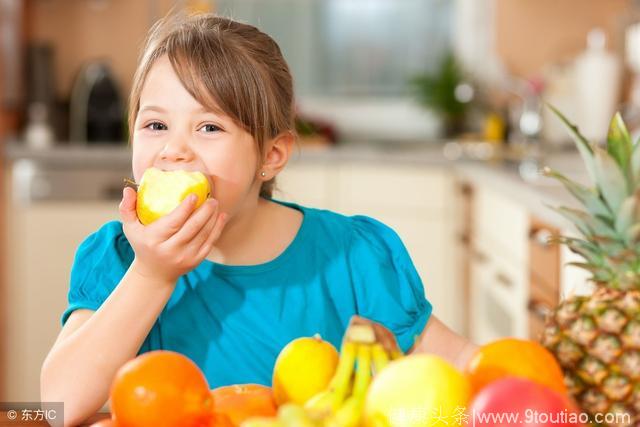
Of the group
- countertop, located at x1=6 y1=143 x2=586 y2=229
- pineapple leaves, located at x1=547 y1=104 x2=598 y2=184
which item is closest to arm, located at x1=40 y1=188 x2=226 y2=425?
pineapple leaves, located at x1=547 y1=104 x2=598 y2=184

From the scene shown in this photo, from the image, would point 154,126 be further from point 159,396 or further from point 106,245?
point 159,396

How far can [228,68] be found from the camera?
1.17 meters

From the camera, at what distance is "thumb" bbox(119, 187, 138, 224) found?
0.95m

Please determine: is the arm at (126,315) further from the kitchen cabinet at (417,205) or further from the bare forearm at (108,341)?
the kitchen cabinet at (417,205)

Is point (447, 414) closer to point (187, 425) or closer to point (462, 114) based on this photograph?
point (187, 425)

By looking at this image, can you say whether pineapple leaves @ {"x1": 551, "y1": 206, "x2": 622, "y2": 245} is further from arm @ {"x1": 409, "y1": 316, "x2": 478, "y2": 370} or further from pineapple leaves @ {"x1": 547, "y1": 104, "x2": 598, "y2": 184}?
arm @ {"x1": 409, "y1": 316, "x2": 478, "y2": 370}

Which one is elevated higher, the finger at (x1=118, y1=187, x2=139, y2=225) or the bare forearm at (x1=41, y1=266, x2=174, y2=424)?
the finger at (x1=118, y1=187, x2=139, y2=225)

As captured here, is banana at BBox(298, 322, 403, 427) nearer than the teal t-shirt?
Yes

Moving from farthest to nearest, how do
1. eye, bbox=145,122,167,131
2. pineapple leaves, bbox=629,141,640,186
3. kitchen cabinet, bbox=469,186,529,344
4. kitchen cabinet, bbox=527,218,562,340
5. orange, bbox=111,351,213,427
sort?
kitchen cabinet, bbox=469,186,529,344 → kitchen cabinet, bbox=527,218,562,340 → eye, bbox=145,122,167,131 → pineapple leaves, bbox=629,141,640,186 → orange, bbox=111,351,213,427

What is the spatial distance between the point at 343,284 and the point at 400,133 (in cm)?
334

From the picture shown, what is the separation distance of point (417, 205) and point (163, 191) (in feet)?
9.25

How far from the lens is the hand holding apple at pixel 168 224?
36.8 inches

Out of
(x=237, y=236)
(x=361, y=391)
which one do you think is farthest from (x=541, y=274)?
(x=361, y=391)

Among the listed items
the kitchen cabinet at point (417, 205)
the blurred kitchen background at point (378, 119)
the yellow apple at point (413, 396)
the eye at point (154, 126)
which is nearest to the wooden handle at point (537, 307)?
the blurred kitchen background at point (378, 119)
